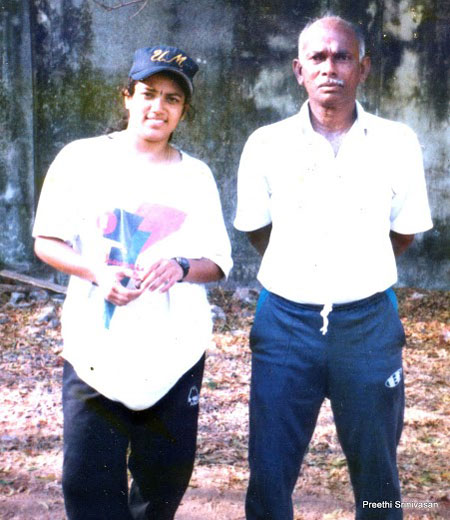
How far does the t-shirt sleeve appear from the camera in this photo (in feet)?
8.30

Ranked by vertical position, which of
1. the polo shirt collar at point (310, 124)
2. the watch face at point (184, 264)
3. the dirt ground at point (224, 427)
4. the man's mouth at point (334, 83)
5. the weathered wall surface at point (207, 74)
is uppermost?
the weathered wall surface at point (207, 74)

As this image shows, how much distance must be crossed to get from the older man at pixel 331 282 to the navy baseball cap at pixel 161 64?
0.35 metres

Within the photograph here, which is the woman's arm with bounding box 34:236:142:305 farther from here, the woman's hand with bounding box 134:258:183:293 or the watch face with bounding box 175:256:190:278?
the watch face with bounding box 175:256:190:278

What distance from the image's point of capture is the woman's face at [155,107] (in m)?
2.57

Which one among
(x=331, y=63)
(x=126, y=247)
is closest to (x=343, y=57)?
(x=331, y=63)

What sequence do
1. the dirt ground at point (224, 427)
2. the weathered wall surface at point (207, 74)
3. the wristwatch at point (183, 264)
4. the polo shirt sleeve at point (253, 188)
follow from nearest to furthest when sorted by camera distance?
the wristwatch at point (183, 264), the polo shirt sleeve at point (253, 188), the dirt ground at point (224, 427), the weathered wall surface at point (207, 74)

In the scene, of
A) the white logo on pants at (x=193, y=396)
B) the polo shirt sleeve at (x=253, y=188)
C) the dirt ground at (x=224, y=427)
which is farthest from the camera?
the dirt ground at (x=224, y=427)

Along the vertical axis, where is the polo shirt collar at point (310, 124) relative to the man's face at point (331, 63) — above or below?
below

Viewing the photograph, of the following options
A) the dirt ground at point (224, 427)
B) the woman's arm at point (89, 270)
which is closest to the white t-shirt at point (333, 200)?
the woman's arm at point (89, 270)

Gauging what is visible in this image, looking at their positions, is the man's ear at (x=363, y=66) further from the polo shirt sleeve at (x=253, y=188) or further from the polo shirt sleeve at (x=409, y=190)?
the polo shirt sleeve at (x=253, y=188)

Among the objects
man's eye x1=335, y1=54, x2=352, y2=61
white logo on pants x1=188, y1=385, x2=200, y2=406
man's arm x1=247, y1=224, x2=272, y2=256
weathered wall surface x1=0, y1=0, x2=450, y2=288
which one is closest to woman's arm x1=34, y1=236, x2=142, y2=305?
white logo on pants x1=188, y1=385, x2=200, y2=406

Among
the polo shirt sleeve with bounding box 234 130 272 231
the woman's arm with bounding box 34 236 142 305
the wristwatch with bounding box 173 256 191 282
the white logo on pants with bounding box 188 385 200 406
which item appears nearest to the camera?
the woman's arm with bounding box 34 236 142 305

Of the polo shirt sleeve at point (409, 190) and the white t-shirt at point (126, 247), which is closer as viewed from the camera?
the white t-shirt at point (126, 247)

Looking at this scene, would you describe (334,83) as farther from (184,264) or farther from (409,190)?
(184,264)
